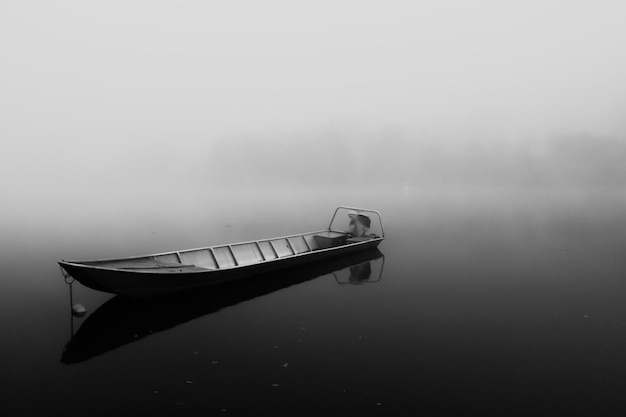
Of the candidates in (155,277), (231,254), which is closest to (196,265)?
(231,254)

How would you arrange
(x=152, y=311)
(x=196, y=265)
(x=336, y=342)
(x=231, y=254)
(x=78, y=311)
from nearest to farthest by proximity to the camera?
1. (x=336, y=342)
2. (x=78, y=311)
3. (x=152, y=311)
4. (x=196, y=265)
5. (x=231, y=254)

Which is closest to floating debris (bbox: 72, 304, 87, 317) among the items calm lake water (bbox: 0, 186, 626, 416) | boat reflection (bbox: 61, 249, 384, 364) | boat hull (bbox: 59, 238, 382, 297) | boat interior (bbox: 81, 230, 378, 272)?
calm lake water (bbox: 0, 186, 626, 416)

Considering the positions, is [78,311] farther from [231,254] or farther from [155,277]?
[231,254]

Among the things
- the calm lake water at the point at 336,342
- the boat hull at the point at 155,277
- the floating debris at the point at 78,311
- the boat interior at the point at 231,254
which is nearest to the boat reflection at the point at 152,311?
the calm lake water at the point at 336,342

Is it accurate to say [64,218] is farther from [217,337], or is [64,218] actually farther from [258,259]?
[217,337]

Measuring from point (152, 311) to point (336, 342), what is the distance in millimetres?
8187

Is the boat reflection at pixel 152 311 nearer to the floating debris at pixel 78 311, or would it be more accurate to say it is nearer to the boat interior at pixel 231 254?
the floating debris at pixel 78 311

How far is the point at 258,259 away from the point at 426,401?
14.0m

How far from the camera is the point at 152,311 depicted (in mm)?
15664

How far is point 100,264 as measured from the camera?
49.3ft

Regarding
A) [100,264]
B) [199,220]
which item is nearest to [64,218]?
[199,220]

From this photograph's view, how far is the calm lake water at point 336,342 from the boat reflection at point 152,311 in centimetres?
8

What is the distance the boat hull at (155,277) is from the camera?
13.5 m

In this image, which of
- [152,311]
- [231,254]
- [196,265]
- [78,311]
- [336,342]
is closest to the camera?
[336,342]
